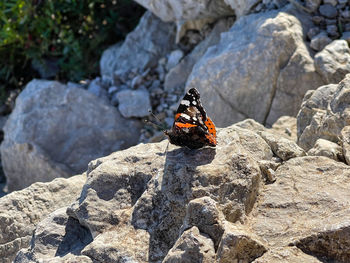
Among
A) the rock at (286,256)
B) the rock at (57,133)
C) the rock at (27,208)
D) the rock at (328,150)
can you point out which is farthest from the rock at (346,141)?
the rock at (57,133)

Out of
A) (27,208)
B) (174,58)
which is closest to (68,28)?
(174,58)

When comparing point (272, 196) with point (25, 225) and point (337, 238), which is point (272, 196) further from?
point (25, 225)

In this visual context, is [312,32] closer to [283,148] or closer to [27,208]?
[283,148]

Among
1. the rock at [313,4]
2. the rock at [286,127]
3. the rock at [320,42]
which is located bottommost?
Result: the rock at [286,127]

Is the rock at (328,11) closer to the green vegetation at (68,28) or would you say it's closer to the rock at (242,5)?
the rock at (242,5)

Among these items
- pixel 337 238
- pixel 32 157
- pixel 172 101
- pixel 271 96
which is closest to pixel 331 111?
pixel 337 238

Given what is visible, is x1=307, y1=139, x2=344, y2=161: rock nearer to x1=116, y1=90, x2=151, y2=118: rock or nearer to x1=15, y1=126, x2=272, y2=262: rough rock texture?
x1=15, y1=126, x2=272, y2=262: rough rock texture
